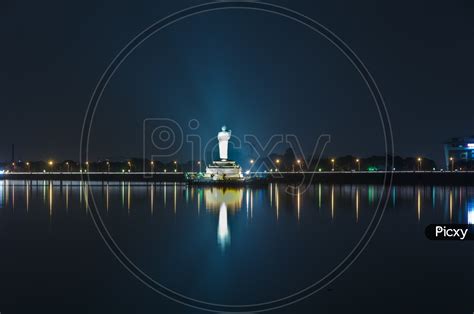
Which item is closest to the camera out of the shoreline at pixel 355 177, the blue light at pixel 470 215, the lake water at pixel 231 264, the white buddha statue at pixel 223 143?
the lake water at pixel 231 264

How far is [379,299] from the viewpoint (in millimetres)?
10375

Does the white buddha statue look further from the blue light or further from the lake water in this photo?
the lake water

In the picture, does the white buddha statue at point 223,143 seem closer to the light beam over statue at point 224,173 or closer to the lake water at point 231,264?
the light beam over statue at point 224,173

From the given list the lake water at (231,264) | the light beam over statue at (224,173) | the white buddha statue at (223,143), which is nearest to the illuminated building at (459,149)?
the white buddha statue at (223,143)

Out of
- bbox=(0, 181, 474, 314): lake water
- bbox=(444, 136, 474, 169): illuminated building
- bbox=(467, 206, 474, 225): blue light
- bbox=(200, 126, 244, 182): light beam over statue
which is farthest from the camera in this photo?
bbox=(444, 136, 474, 169): illuminated building

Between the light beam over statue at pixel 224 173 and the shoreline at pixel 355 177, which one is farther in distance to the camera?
the shoreline at pixel 355 177

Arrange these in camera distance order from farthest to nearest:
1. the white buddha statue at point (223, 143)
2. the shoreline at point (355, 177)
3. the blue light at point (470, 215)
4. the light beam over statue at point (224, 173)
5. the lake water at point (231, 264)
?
the white buddha statue at point (223, 143) → the shoreline at point (355, 177) → the light beam over statue at point (224, 173) → the blue light at point (470, 215) → the lake water at point (231, 264)

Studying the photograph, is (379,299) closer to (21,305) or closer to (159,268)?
(159,268)

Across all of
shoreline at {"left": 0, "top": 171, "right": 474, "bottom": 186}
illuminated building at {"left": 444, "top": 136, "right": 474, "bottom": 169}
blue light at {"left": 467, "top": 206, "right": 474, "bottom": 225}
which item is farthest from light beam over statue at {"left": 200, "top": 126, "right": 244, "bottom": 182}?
illuminated building at {"left": 444, "top": 136, "right": 474, "bottom": 169}

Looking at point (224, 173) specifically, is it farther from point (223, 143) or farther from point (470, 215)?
point (470, 215)

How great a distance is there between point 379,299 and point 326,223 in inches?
461

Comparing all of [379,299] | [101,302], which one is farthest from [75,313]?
[379,299]

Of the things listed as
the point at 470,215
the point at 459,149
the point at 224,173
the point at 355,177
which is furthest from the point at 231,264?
the point at 459,149

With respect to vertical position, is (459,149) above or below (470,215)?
above
